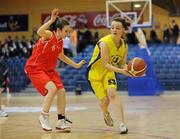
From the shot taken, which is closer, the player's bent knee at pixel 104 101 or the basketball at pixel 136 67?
the basketball at pixel 136 67

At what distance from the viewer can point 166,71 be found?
62.2 feet

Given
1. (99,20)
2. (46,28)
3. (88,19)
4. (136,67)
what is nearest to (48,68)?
(46,28)

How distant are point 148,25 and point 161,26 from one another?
18.4 ft

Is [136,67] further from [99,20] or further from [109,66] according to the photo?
[99,20]

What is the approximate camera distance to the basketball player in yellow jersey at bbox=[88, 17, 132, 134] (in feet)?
20.5

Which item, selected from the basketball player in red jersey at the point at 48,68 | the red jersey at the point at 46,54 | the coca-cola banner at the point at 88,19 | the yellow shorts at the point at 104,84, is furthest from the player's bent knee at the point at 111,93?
the coca-cola banner at the point at 88,19

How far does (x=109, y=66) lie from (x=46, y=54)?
91cm

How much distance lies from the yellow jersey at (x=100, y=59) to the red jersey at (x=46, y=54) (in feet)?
1.77

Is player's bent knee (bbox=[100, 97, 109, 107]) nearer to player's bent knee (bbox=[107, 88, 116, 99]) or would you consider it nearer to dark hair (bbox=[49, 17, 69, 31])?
player's bent knee (bbox=[107, 88, 116, 99])

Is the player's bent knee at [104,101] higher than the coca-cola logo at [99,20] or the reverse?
the reverse

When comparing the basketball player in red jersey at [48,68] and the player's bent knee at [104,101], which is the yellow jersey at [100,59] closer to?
the player's bent knee at [104,101]

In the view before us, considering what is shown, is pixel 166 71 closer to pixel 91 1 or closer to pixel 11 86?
pixel 11 86

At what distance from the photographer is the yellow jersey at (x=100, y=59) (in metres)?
6.41

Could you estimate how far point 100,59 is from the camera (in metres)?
6.54
